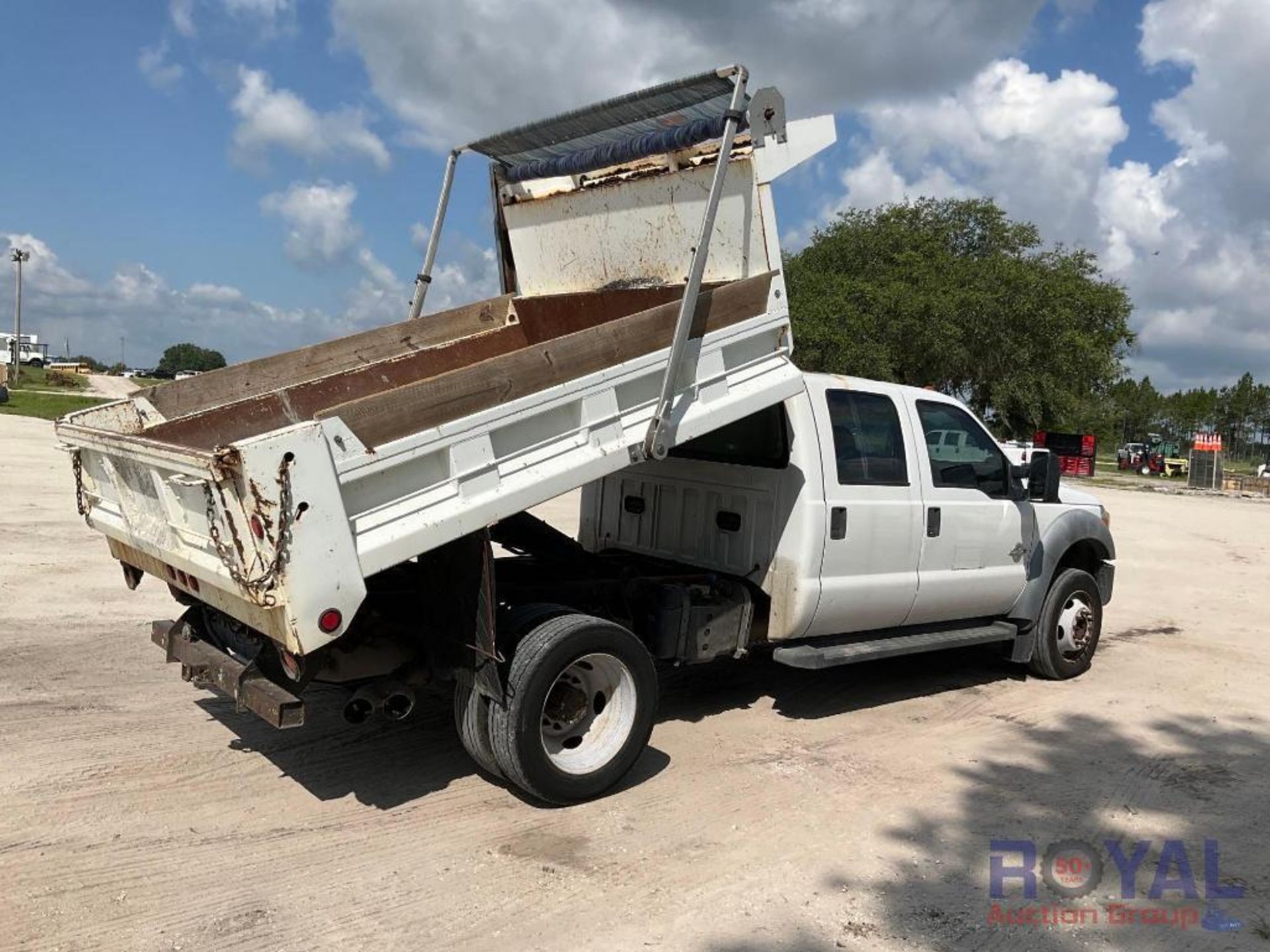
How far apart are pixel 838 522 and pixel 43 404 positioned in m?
42.1

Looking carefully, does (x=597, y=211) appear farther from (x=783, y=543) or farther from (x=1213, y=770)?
(x=1213, y=770)

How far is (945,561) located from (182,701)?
467 centimetres

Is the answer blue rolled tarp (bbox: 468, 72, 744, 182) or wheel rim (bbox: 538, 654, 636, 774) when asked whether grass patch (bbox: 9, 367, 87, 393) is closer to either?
blue rolled tarp (bbox: 468, 72, 744, 182)

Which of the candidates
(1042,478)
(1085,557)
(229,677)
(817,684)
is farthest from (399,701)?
(1085,557)

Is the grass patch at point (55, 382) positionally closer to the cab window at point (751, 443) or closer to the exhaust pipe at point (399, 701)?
the cab window at point (751, 443)

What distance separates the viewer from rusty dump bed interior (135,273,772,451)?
13.7 feet

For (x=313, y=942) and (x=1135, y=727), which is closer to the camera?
(x=313, y=942)

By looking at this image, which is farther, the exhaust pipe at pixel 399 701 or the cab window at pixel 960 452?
the cab window at pixel 960 452

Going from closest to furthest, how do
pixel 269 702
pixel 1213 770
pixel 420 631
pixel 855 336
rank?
1. pixel 269 702
2. pixel 420 631
3. pixel 1213 770
4. pixel 855 336

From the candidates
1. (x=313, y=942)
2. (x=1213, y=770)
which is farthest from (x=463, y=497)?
(x=1213, y=770)

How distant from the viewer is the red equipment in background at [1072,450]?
36.6 metres

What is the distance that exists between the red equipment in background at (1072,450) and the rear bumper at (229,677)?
1368 inches

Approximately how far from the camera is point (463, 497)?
13.8 feet

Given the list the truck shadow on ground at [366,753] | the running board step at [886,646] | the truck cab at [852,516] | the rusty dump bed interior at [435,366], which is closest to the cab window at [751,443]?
the truck cab at [852,516]
